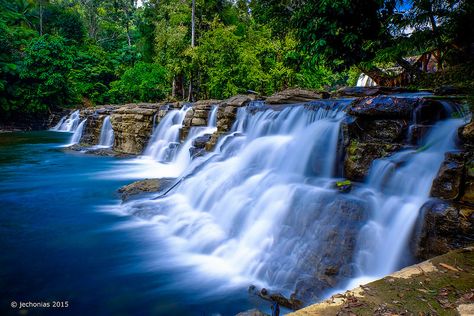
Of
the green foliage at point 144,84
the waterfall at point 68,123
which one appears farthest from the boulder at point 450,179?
the waterfall at point 68,123

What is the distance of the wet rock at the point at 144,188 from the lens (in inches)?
315

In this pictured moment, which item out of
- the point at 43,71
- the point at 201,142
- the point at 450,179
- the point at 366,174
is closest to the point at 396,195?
the point at 366,174

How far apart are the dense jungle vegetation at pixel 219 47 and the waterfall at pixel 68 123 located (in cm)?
164

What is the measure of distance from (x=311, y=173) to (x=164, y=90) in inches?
804

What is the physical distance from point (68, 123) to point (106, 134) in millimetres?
8468

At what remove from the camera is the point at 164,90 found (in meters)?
24.8

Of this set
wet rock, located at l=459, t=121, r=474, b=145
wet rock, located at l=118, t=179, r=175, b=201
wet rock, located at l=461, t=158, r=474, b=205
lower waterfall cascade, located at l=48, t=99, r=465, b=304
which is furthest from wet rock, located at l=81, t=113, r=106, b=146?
wet rock, located at l=461, t=158, r=474, b=205

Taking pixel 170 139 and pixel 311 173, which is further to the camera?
pixel 170 139

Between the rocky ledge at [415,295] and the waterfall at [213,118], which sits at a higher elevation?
the waterfall at [213,118]

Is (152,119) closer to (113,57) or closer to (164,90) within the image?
(164,90)

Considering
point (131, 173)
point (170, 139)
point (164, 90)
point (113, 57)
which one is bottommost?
point (131, 173)

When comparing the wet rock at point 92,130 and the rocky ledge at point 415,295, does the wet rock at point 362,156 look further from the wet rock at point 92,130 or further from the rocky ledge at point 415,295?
the wet rock at point 92,130

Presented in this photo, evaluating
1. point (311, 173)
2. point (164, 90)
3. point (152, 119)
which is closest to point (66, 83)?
point (164, 90)

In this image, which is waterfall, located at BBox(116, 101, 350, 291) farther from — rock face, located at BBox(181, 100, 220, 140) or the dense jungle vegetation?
rock face, located at BBox(181, 100, 220, 140)
